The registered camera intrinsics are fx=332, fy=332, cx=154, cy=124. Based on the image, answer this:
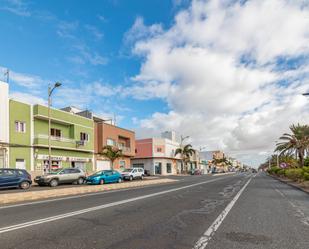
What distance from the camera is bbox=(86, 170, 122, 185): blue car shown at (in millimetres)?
31094

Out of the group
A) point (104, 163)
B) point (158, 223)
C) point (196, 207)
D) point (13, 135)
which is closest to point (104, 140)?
point (104, 163)

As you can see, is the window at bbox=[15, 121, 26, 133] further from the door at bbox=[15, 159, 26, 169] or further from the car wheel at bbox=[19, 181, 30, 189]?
the car wheel at bbox=[19, 181, 30, 189]

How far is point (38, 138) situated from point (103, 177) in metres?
9.62

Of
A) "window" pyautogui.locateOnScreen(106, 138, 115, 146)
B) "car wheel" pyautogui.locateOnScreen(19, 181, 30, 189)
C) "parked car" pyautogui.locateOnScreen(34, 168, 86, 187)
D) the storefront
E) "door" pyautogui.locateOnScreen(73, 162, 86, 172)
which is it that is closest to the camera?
"car wheel" pyautogui.locateOnScreen(19, 181, 30, 189)

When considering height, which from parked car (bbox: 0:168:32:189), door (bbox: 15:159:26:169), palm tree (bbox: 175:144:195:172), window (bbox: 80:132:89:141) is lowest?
Answer: parked car (bbox: 0:168:32:189)

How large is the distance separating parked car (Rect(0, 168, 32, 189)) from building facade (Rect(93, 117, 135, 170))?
939 inches

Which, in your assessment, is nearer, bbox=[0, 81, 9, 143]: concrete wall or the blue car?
the blue car

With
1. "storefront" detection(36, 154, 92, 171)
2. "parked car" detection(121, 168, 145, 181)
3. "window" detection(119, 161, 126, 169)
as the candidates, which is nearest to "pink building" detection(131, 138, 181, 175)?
"window" detection(119, 161, 126, 169)

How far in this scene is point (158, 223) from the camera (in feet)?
29.6

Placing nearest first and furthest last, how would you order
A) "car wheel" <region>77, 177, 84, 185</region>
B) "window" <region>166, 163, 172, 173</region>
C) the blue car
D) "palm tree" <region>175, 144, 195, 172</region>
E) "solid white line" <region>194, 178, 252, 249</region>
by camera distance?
"solid white line" <region>194, 178, 252, 249</region> → the blue car → "car wheel" <region>77, 177, 84, 185</region> → "window" <region>166, 163, 172, 173</region> → "palm tree" <region>175, 144, 195, 172</region>

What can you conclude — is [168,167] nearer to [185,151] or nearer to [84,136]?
[185,151]

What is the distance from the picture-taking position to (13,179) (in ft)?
79.5

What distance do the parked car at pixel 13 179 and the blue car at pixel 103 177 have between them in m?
6.80

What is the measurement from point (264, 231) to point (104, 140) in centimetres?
4430
